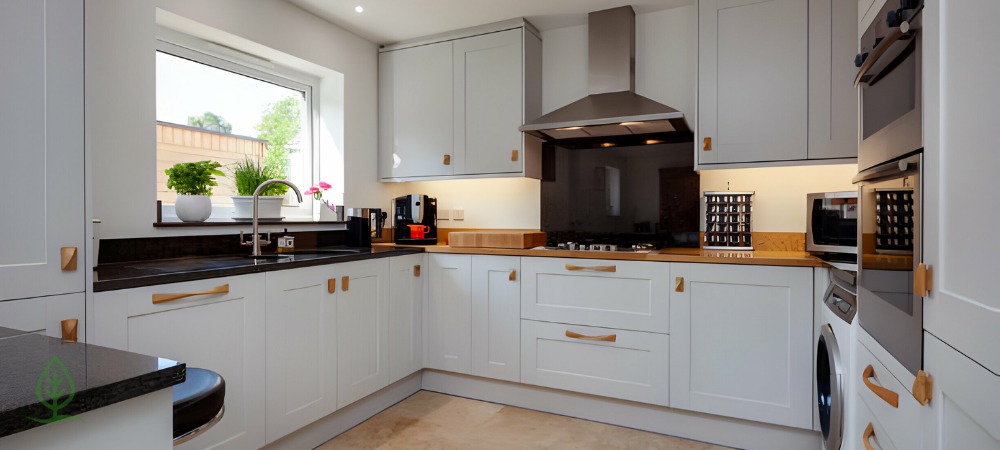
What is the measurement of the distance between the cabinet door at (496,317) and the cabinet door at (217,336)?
120cm

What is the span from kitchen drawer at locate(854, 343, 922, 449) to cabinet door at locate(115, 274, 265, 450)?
1975mm

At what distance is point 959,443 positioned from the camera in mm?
793

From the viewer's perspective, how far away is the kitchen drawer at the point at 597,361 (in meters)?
2.55

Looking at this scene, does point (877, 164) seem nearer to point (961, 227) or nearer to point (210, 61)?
point (961, 227)


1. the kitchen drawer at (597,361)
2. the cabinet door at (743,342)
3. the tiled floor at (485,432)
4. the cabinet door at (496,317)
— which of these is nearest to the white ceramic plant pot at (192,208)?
the tiled floor at (485,432)

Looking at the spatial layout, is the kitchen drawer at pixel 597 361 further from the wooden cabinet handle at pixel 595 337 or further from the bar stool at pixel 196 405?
the bar stool at pixel 196 405

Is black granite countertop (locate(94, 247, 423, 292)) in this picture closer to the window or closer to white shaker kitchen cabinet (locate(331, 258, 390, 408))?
white shaker kitchen cabinet (locate(331, 258, 390, 408))

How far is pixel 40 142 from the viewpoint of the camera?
1.29 metres

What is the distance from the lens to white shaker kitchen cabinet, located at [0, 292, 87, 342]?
1.27 meters

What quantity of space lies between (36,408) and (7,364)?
0.21 metres

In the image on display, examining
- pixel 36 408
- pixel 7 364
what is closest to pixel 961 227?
pixel 36 408

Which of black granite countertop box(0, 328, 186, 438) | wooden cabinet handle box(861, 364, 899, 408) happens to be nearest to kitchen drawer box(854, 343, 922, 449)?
wooden cabinet handle box(861, 364, 899, 408)

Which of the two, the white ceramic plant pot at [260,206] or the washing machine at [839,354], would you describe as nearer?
the washing machine at [839,354]

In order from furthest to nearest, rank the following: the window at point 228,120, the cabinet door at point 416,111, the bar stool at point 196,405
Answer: the cabinet door at point 416,111, the window at point 228,120, the bar stool at point 196,405
